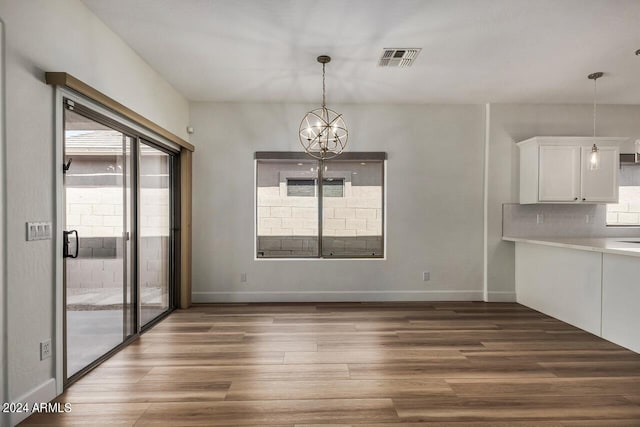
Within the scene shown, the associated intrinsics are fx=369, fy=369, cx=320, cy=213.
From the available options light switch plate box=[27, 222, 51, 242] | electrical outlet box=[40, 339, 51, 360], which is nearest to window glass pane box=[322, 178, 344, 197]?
light switch plate box=[27, 222, 51, 242]

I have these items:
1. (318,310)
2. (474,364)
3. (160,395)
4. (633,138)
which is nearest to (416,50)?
(474,364)

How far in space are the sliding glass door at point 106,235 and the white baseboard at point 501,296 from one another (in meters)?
4.36

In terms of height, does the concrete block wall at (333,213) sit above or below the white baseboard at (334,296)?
above

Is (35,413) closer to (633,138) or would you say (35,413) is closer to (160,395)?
(160,395)

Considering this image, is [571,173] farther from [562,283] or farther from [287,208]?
[287,208]

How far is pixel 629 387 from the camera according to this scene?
2633 mm

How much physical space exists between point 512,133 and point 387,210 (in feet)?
6.70

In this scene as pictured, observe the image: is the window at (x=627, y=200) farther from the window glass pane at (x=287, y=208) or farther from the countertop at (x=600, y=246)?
the window glass pane at (x=287, y=208)

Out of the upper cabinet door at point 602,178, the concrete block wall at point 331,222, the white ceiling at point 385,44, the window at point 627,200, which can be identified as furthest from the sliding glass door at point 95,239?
the window at point 627,200

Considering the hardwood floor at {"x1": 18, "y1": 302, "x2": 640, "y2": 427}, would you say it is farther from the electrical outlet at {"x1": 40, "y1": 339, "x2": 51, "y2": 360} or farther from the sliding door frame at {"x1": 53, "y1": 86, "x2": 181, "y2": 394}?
the electrical outlet at {"x1": 40, "y1": 339, "x2": 51, "y2": 360}

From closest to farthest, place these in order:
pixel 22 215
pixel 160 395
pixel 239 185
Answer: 1. pixel 22 215
2. pixel 160 395
3. pixel 239 185

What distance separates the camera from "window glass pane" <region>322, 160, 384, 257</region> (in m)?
5.28

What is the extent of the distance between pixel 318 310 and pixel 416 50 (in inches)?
124

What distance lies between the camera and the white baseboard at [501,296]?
16.8 feet
